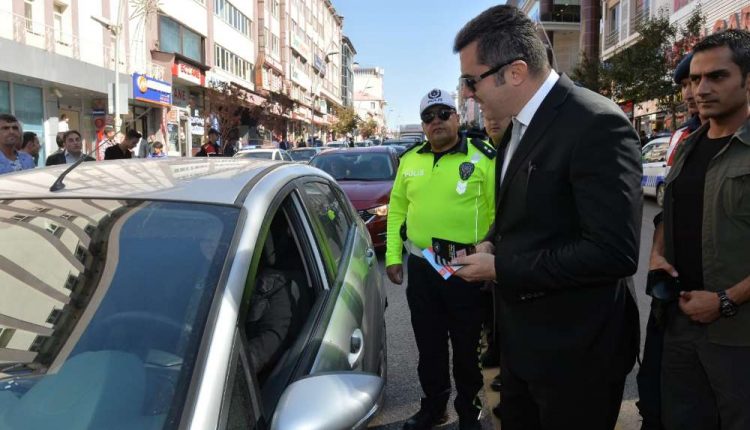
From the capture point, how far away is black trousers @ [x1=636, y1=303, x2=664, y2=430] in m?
2.59

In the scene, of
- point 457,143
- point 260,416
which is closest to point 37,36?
point 457,143

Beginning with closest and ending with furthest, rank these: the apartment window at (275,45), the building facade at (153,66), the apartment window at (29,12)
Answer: the apartment window at (29,12) < the building facade at (153,66) < the apartment window at (275,45)

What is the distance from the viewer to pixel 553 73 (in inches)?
81.0

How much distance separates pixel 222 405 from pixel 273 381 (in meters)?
0.59

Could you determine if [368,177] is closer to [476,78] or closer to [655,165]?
[476,78]

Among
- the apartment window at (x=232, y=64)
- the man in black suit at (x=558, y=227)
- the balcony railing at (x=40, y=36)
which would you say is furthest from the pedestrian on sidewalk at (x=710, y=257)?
the apartment window at (x=232, y=64)

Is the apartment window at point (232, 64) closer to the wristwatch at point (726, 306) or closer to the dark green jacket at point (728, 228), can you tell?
the dark green jacket at point (728, 228)

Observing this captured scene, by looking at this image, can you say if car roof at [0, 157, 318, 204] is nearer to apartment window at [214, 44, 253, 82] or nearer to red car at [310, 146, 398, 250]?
red car at [310, 146, 398, 250]

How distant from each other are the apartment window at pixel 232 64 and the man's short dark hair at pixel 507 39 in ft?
115

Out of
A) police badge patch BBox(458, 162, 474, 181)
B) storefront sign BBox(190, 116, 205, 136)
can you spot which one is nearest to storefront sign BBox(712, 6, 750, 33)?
police badge patch BBox(458, 162, 474, 181)

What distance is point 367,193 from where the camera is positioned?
8125 mm

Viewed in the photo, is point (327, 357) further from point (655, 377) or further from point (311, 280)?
point (655, 377)

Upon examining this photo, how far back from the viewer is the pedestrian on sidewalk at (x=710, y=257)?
2.10m

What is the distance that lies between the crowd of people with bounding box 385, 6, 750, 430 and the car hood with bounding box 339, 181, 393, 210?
5.51 meters
